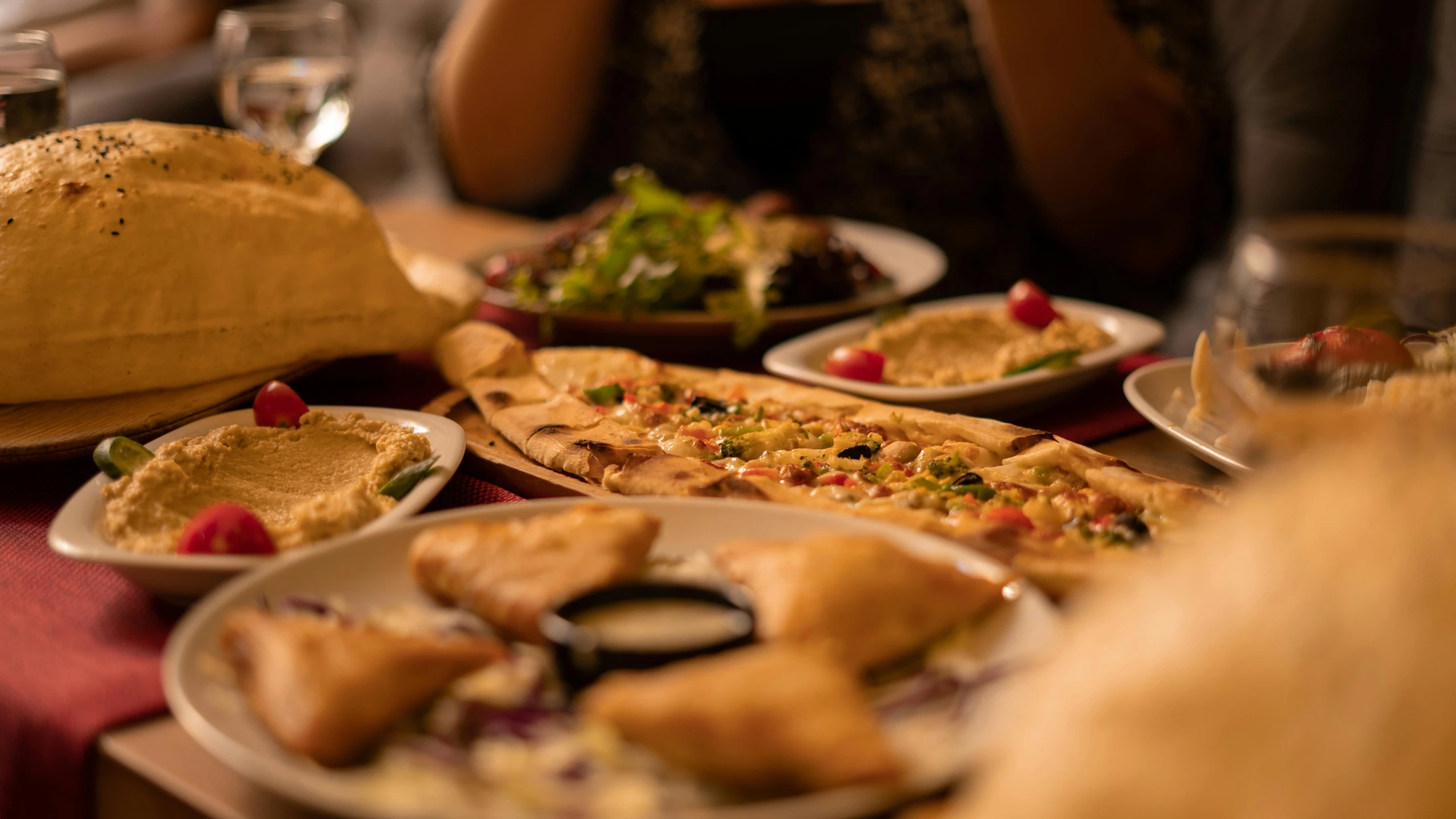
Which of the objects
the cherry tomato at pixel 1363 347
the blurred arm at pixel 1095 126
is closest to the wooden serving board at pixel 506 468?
the cherry tomato at pixel 1363 347

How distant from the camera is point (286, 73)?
2.71 metres

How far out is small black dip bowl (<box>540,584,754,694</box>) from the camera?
1027 millimetres

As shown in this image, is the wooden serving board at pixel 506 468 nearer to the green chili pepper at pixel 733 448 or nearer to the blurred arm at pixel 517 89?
the green chili pepper at pixel 733 448

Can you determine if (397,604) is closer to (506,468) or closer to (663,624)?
(663,624)

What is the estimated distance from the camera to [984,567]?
1.22m

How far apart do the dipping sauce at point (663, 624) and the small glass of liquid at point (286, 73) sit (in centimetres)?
201

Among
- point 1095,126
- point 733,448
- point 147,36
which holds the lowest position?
point 147,36

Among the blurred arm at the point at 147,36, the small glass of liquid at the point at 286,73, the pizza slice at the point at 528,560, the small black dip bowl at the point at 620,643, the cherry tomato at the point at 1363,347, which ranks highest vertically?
the small glass of liquid at the point at 286,73

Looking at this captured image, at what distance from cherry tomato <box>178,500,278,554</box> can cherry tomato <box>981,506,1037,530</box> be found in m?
0.85

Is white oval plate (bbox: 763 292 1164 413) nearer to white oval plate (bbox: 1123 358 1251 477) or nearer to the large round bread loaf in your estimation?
white oval plate (bbox: 1123 358 1251 477)

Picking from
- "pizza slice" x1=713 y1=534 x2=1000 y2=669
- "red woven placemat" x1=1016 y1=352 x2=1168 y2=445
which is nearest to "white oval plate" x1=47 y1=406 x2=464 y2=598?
"pizza slice" x1=713 y1=534 x2=1000 y2=669

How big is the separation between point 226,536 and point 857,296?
1.69m

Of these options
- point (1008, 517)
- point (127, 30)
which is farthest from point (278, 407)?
point (127, 30)

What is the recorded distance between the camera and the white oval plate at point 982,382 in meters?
2.01
